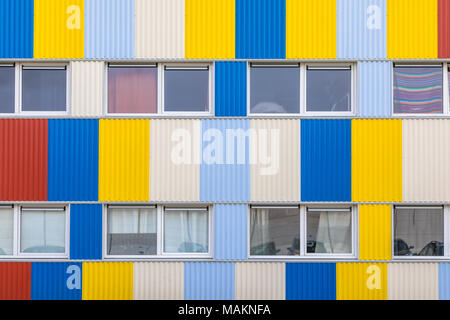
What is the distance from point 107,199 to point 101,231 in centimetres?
57

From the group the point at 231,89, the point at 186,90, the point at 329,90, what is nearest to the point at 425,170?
the point at 329,90

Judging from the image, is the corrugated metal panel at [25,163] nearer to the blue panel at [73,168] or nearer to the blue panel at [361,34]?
the blue panel at [73,168]

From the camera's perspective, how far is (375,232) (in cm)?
966

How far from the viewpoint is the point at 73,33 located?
982cm

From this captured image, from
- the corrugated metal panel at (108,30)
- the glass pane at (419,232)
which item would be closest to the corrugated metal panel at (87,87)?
the corrugated metal panel at (108,30)

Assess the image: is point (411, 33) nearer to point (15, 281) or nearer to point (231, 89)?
point (231, 89)

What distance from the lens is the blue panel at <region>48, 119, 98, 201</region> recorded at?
9.64m

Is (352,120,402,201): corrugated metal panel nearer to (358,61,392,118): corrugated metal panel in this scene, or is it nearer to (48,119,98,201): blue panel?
(358,61,392,118): corrugated metal panel

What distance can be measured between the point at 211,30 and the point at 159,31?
0.92m

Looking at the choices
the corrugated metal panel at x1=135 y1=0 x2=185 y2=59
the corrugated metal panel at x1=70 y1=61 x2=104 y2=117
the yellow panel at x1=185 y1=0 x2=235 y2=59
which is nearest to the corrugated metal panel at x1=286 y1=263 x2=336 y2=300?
the yellow panel at x1=185 y1=0 x2=235 y2=59

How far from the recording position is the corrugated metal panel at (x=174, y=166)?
9680 millimetres

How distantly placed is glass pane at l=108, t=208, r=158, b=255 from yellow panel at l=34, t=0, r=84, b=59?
9.55ft

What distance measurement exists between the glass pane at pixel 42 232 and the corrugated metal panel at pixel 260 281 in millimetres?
3197

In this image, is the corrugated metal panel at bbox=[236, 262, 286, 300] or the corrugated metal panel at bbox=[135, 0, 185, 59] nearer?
the corrugated metal panel at bbox=[236, 262, 286, 300]
